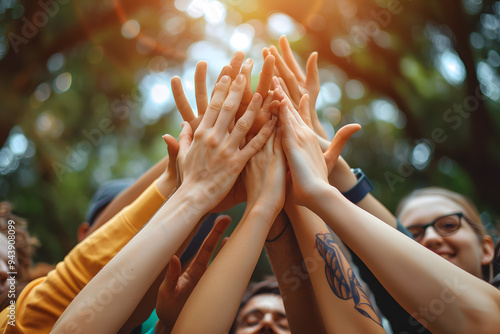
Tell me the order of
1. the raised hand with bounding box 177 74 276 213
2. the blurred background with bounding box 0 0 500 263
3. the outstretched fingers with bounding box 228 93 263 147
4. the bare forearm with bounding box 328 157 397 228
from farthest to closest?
the blurred background with bounding box 0 0 500 263 < the bare forearm with bounding box 328 157 397 228 < the outstretched fingers with bounding box 228 93 263 147 < the raised hand with bounding box 177 74 276 213

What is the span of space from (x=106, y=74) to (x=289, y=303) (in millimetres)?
5691

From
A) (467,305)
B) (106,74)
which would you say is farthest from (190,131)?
(106,74)

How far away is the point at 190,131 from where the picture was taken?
192cm

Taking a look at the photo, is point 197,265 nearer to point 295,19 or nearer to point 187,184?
point 187,184

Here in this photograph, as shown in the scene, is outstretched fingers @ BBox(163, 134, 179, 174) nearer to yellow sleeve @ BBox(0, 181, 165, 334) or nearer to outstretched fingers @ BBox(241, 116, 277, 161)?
yellow sleeve @ BBox(0, 181, 165, 334)

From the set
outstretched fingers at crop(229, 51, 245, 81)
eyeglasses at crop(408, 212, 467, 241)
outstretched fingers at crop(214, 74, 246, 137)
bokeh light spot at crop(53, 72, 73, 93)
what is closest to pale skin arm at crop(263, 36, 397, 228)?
outstretched fingers at crop(229, 51, 245, 81)

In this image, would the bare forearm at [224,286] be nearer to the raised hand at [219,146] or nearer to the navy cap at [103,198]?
the raised hand at [219,146]

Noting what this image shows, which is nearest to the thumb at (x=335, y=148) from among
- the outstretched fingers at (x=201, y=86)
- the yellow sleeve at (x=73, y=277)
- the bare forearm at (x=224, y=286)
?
the bare forearm at (x=224, y=286)

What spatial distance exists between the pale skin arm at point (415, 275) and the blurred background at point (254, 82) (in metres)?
3.97

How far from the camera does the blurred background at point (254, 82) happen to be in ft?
14.5

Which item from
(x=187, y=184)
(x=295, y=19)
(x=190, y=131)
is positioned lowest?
(x=187, y=184)

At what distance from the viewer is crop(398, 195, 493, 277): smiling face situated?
204 centimetres

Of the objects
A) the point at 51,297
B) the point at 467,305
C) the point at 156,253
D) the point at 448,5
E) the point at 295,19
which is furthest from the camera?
the point at 295,19

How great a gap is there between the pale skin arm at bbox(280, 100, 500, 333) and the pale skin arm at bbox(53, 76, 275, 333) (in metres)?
0.47
